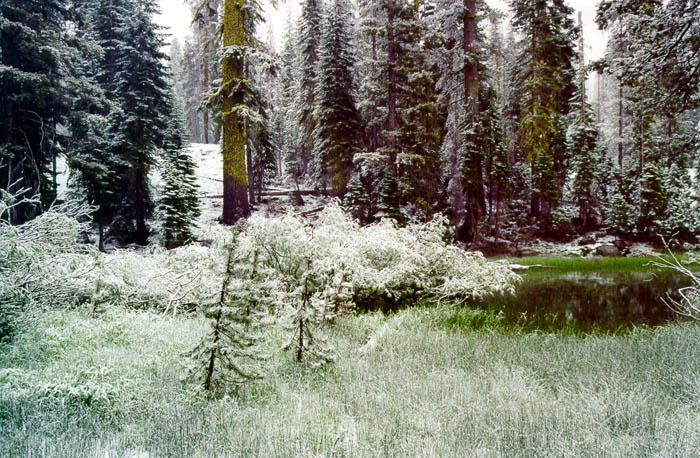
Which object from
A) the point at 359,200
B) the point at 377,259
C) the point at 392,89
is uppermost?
the point at 392,89

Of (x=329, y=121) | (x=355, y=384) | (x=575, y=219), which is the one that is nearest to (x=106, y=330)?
(x=355, y=384)

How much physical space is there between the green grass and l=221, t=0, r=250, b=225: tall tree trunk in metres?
5.65

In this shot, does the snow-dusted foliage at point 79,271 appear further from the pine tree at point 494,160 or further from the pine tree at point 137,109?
the pine tree at point 494,160

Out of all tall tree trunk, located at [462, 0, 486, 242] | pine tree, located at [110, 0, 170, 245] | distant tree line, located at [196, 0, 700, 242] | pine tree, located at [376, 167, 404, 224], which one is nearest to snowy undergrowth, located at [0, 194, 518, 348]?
distant tree line, located at [196, 0, 700, 242]

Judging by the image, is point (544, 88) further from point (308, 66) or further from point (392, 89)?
point (308, 66)

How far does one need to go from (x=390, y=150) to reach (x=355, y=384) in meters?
15.5

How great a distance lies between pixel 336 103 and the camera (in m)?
21.6

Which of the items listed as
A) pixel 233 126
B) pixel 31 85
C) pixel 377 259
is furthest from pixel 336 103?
pixel 377 259

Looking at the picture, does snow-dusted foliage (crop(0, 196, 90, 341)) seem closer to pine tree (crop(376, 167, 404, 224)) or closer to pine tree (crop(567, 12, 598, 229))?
pine tree (crop(376, 167, 404, 224))

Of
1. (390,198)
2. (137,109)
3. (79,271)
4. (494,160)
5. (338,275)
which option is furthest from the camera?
(494,160)

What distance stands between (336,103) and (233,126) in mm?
12068

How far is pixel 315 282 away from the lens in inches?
187

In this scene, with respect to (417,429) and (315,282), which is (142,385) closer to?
(315,282)

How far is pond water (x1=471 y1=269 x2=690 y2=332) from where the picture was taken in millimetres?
7527
